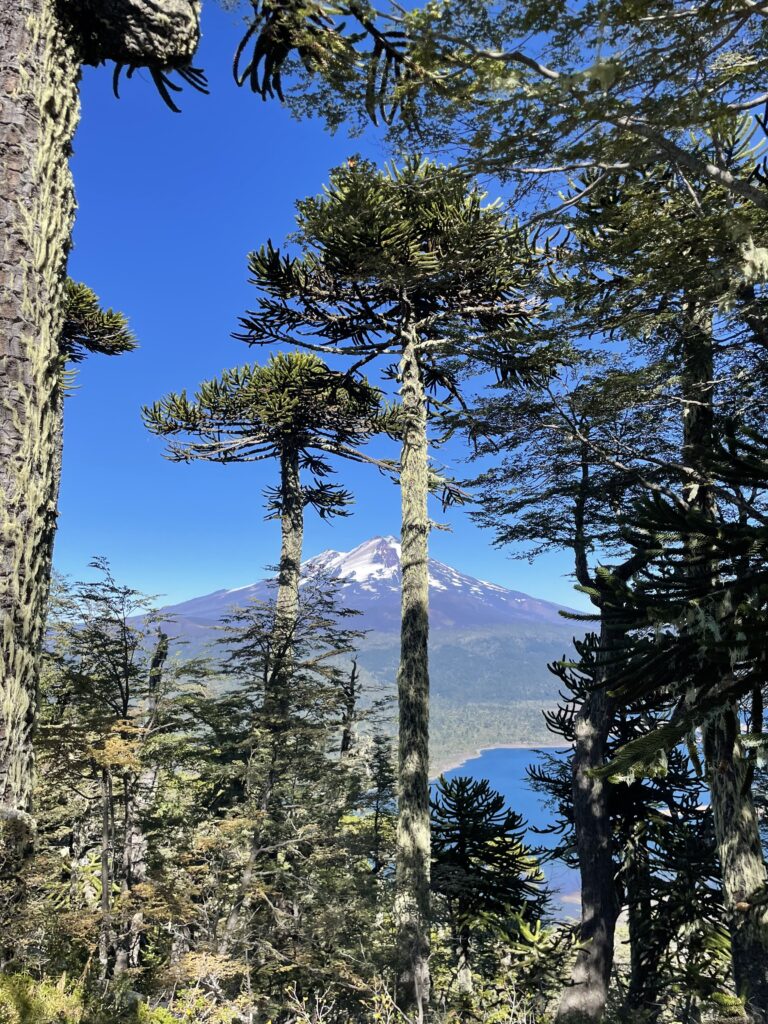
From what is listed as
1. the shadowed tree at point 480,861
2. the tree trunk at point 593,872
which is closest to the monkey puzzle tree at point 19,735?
the tree trunk at point 593,872

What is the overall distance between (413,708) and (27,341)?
8.96m

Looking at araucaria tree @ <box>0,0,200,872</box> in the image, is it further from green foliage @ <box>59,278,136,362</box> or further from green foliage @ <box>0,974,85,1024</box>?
green foliage @ <box>59,278,136,362</box>

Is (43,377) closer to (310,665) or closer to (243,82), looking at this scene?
(243,82)

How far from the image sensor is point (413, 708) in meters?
10.1

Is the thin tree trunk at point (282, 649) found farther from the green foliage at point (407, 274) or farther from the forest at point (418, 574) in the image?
the green foliage at point (407, 274)

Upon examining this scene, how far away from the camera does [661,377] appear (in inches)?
372

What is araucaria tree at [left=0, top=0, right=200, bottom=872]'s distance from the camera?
219 cm

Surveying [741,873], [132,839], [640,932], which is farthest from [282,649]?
[640,932]

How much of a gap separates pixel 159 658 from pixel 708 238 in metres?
10.7

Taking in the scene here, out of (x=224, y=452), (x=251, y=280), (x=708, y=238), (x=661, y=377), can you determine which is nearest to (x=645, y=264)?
(x=708, y=238)

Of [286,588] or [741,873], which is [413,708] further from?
[286,588]

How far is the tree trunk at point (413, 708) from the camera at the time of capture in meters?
9.03

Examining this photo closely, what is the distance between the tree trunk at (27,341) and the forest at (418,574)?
13 mm

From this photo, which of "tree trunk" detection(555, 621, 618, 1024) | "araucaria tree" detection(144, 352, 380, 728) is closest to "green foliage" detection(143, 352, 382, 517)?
"araucaria tree" detection(144, 352, 380, 728)
